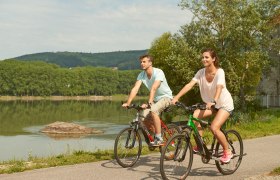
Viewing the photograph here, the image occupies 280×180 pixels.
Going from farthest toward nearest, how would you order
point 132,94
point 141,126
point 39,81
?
point 39,81 < point 132,94 < point 141,126

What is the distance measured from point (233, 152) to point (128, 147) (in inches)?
78.1

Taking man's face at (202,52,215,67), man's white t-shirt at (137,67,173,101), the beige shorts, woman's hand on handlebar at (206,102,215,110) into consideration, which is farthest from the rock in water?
woman's hand on handlebar at (206,102,215,110)

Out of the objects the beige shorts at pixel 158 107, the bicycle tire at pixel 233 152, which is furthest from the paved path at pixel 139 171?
the beige shorts at pixel 158 107

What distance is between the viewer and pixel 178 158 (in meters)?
7.07

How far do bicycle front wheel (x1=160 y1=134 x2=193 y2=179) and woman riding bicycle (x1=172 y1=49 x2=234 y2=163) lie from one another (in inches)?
14.6

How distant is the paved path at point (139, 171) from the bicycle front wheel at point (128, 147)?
145 millimetres

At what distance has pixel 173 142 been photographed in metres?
6.72

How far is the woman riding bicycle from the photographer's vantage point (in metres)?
7.14

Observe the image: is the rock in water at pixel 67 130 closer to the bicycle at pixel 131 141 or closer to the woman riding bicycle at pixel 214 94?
the bicycle at pixel 131 141

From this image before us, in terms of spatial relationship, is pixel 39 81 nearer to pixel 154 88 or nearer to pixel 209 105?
pixel 154 88

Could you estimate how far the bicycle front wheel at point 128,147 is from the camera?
815 cm

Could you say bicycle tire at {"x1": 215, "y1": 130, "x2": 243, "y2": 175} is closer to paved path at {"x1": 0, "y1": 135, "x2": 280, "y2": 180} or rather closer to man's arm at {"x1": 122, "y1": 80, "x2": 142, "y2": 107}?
paved path at {"x1": 0, "y1": 135, "x2": 280, "y2": 180}

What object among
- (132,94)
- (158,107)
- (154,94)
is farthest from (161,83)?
(132,94)

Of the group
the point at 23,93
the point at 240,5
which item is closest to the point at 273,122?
the point at 240,5
